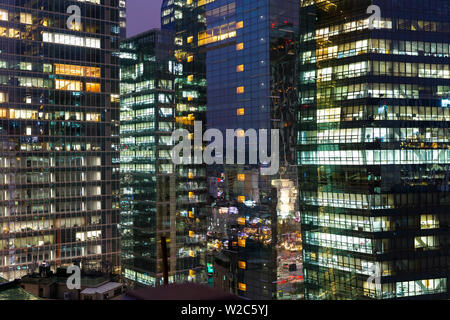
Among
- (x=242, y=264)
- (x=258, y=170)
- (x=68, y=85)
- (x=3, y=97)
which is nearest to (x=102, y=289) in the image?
(x=3, y=97)

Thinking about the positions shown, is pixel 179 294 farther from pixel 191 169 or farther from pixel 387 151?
pixel 191 169

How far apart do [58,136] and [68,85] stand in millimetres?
11662

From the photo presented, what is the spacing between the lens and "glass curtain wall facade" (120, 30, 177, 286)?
151 m

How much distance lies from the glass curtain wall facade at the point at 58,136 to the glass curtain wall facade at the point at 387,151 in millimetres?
49598

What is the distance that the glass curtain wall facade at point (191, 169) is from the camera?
151 meters

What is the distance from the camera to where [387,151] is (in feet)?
333

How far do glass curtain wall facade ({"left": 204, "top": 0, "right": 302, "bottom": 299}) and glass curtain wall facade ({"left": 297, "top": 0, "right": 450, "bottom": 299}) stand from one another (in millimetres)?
29802

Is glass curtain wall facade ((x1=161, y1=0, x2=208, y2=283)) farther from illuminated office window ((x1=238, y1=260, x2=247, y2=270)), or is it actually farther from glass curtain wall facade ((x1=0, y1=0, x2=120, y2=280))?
glass curtain wall facade ((x1=0, y1=0, x2=120, y2=280))

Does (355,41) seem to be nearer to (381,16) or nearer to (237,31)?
(381,16)

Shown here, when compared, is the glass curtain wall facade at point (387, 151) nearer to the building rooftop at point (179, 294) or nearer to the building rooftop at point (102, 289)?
the building rooftop at point (102, 289)

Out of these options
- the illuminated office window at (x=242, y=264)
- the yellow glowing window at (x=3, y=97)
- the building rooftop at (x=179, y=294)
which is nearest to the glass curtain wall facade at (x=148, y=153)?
the illuminated office window at (x=242, y=264)

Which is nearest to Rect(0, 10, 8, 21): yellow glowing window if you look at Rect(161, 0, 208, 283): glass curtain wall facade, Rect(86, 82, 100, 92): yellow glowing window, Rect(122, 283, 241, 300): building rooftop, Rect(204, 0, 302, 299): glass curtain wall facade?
Rect(86, 82, 100, 92): yellow glowing window

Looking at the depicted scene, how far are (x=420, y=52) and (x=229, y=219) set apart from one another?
71.3 metres

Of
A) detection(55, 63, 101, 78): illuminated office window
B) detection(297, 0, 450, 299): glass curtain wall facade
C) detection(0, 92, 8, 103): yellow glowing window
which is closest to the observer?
detection(297, 0, 450, 299): glass curtain wall facade
